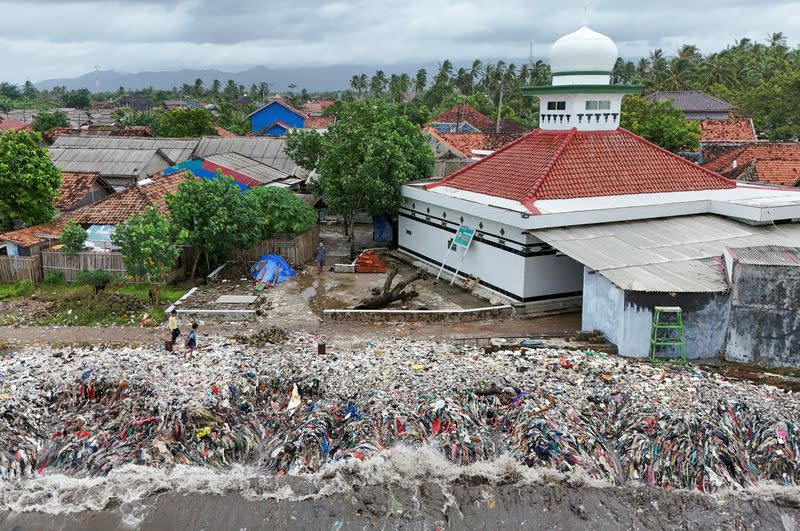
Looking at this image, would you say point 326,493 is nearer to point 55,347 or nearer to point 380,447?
point 380,447

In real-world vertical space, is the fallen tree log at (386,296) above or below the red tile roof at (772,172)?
below

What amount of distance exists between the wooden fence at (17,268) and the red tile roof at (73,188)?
5846 mm

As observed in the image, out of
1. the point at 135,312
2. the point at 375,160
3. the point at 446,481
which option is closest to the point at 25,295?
the point at 135,312

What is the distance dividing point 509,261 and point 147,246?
33.4 ft

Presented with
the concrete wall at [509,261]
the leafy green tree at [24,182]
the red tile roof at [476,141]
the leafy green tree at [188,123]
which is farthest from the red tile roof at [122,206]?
the leafy green tree at [188,123]

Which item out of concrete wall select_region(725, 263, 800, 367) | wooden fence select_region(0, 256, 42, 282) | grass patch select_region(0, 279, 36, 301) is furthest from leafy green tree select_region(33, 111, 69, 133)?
concrete wall select_region(725, 263, 800, 367)

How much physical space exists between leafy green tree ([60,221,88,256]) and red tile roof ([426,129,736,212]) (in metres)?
11.8

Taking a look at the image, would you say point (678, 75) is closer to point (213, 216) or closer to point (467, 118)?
point (467, 118)

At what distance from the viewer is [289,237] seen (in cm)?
2255

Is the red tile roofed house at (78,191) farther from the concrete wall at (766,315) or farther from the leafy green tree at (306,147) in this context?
the concrete wall at (766,315)

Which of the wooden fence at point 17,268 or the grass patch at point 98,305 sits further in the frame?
the wooden fence at point 17,268

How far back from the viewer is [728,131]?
46906 mm

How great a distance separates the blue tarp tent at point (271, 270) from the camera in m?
20.9

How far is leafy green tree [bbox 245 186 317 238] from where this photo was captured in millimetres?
21938
